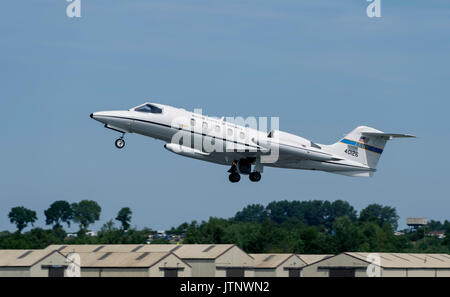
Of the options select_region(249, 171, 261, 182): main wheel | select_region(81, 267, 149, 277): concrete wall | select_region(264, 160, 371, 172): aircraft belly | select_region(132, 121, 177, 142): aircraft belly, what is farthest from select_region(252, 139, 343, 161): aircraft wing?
select_region(81, 267, 149, 277): concrete wall

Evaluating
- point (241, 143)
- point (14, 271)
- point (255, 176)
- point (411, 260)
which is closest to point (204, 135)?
point (241, 143)

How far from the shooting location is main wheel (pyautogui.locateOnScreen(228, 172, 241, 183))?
170 feet

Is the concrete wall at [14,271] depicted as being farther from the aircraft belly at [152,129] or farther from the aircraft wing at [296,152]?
the aircraft wing at [296,152]

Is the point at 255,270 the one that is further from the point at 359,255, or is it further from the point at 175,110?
the point at 175,110

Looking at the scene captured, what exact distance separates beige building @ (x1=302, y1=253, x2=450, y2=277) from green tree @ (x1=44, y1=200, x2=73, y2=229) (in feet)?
321

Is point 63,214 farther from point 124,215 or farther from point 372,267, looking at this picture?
point 372,267

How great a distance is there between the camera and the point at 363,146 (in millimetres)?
55156

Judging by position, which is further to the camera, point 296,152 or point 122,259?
point 122,259

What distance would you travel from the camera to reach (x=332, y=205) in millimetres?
169125

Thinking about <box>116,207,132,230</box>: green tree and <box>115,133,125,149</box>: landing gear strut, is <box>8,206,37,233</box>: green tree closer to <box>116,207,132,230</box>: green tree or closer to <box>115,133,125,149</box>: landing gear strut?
<box>116,207,132,230</box>: green tree

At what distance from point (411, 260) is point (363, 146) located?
20190mm

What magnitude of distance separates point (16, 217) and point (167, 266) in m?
102

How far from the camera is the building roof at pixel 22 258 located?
65.6 metres

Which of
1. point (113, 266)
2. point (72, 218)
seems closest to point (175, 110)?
point (113, 266)
